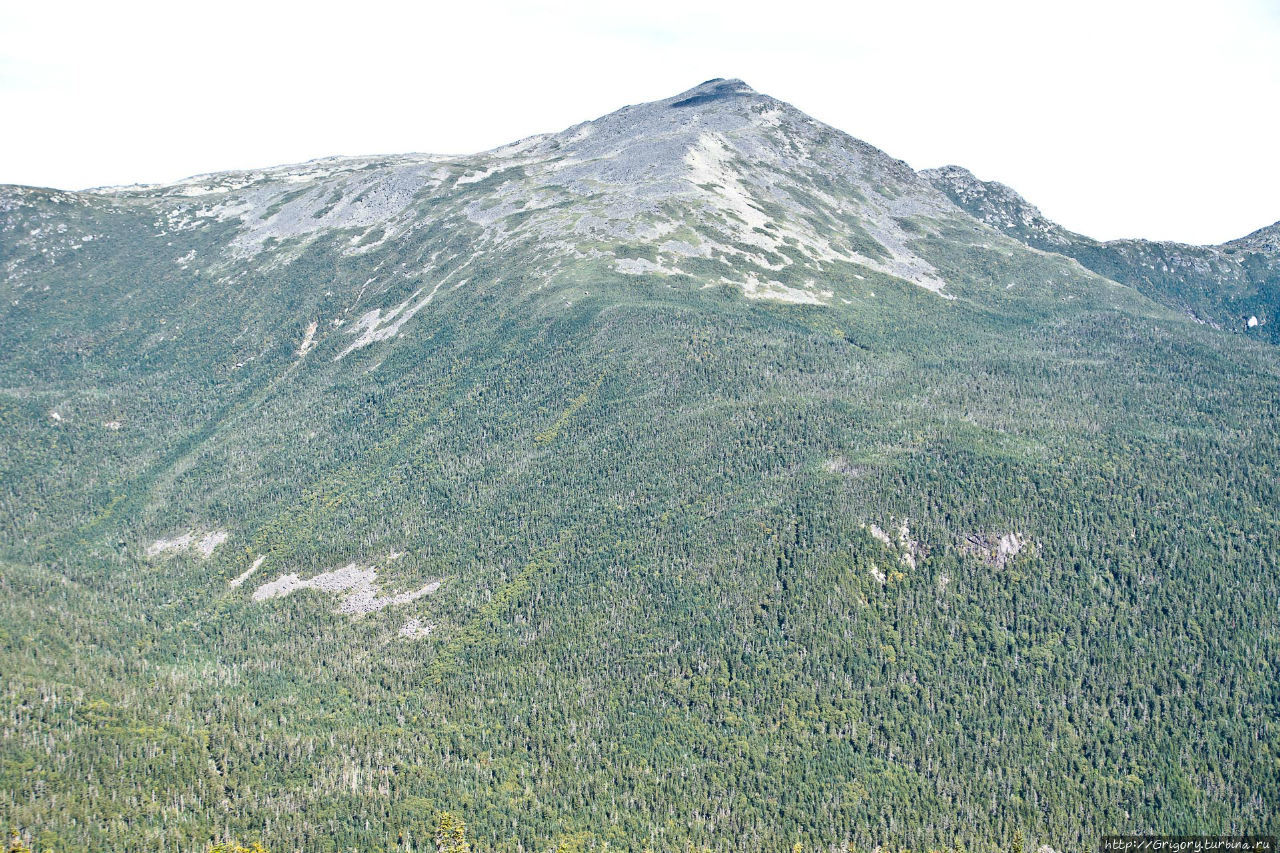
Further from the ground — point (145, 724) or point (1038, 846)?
point (145, 724)

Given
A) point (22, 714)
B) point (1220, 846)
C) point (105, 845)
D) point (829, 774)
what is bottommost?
point (1220, 846)

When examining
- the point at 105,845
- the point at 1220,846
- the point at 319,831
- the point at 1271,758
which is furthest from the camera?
the point at 1271,758

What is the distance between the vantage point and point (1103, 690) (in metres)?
196

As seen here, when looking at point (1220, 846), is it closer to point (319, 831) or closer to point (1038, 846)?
point (1038, 846)

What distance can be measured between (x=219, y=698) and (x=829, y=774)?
379 ft

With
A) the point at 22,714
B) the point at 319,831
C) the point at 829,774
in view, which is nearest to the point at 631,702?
the point at 829,774

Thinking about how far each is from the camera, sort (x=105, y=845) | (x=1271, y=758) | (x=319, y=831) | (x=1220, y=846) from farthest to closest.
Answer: (x=1271, y=758) → (x=1220, y=846) → (x=319, y=831) → (x=105, y=845)

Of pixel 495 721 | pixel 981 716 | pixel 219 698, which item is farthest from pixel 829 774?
pixel 219 698

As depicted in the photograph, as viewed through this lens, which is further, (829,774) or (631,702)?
(631,702)

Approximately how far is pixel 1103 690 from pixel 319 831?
148 meters

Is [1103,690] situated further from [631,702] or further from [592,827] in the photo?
[592,827]

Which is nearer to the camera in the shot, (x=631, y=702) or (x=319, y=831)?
(x=319, y=831)

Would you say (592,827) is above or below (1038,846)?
above

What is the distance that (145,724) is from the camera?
17450 centimetres
